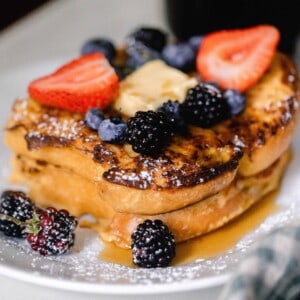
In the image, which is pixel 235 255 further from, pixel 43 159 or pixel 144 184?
pixel 43 159

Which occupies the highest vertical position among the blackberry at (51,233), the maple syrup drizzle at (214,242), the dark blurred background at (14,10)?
the dark blurred background at (14,10)

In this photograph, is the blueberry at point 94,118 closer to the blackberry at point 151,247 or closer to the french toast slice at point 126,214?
the french toast slice at point 126,214

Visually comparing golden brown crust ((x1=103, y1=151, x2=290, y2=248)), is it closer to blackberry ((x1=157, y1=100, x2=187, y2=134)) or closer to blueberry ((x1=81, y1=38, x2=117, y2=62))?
blackberry ((x1=157, y1=100, x2=187, y2=134))

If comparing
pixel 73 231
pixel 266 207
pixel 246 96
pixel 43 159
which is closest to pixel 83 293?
pixel 73 231

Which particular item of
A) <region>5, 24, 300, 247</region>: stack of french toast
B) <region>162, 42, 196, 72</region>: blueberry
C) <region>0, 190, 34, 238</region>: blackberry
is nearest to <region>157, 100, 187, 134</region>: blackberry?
<region>5, 24, 300, 247</region>: stack of french toast

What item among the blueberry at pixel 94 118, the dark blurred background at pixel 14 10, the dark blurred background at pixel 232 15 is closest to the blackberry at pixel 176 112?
the blueberry at pixel 94 118

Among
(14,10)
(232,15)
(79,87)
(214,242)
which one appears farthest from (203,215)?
(14,10)
